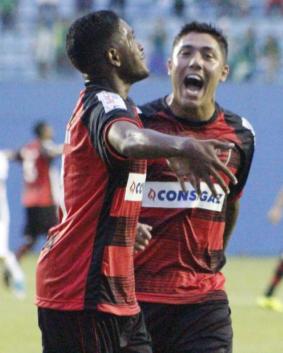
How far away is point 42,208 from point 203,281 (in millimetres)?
13533

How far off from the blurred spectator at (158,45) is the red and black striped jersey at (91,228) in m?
20.1

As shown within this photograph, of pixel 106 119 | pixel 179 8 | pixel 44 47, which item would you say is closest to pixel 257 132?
pixel 179 8

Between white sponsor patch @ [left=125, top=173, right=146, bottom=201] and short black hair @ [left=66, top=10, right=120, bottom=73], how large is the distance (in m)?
0.50

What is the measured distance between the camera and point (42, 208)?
20047 mm

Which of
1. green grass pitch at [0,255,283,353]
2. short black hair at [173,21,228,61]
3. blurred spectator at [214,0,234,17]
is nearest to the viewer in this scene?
short black hair at [173,21,228,61]

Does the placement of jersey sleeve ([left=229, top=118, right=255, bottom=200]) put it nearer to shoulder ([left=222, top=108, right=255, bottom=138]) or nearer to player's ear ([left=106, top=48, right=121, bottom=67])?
shoulder ([left=222, top=108, right=255, bottom=138])

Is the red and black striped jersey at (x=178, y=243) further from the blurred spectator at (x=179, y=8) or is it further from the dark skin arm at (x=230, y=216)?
the blurred spectator at (x=179, y=8)

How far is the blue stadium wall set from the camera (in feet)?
84.3

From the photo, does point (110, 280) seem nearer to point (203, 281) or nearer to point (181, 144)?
point (181, 144)

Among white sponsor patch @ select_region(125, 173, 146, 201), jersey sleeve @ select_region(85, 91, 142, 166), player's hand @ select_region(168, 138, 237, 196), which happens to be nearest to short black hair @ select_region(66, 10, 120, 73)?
jersey sleeve @ select_region(85, 91, 142, 166)

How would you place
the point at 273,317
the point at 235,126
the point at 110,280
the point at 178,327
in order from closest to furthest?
the point at 110,280, the point at 178,327, the point at 235,126, the point at 273,317

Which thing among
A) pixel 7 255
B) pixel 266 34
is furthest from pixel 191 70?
pixel 266 34

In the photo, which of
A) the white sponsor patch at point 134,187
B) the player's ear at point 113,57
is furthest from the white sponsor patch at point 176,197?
the player's ear at point 113,57

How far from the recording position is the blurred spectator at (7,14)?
26016 millimetres
